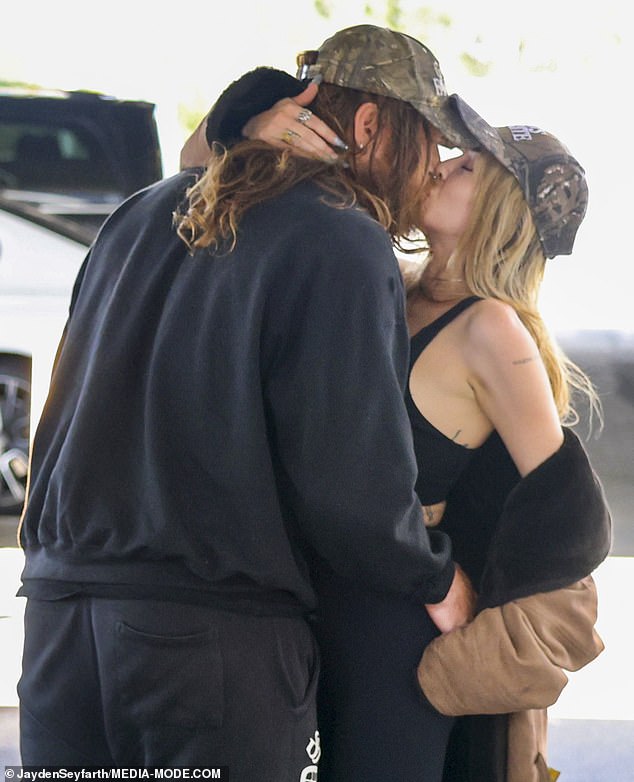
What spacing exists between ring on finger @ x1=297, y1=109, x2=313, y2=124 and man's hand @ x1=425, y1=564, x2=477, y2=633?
662 mm

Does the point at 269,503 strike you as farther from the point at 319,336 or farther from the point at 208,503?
the point at 319,336

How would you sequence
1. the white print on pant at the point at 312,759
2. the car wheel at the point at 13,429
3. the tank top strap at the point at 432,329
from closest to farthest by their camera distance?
the white print on pant at the point at 312,759 → the tank top strap at the point at 432,329 → the car wheel at the point at 13,429

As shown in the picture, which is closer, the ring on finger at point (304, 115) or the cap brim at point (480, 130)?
the ring on finger at point (304, 115)

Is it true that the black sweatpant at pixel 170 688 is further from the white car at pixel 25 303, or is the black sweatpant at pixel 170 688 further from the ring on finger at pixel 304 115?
the white car at pixel 25 303

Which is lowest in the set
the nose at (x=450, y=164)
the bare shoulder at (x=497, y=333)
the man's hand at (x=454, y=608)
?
the man's hand at (x=454, y=608)

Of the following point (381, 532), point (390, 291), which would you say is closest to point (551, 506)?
point (381, 532)

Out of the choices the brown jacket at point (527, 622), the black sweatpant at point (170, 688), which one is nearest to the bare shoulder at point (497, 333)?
the brown jacket at point (527, 622)

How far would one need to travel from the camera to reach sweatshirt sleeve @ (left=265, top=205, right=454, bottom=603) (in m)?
1.34

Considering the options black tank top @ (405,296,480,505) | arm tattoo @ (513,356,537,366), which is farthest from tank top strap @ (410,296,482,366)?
arm tattoo @ (513,356,537,366)

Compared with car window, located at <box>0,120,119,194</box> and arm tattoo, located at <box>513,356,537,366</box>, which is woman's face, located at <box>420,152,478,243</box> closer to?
arm tattoo, located at <box>513,356,537,366</box>

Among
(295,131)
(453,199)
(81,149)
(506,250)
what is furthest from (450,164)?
(81,149)

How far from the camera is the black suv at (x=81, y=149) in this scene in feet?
16.0

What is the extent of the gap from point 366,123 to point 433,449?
18.7 inches

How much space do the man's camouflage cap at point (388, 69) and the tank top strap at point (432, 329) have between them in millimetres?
235
